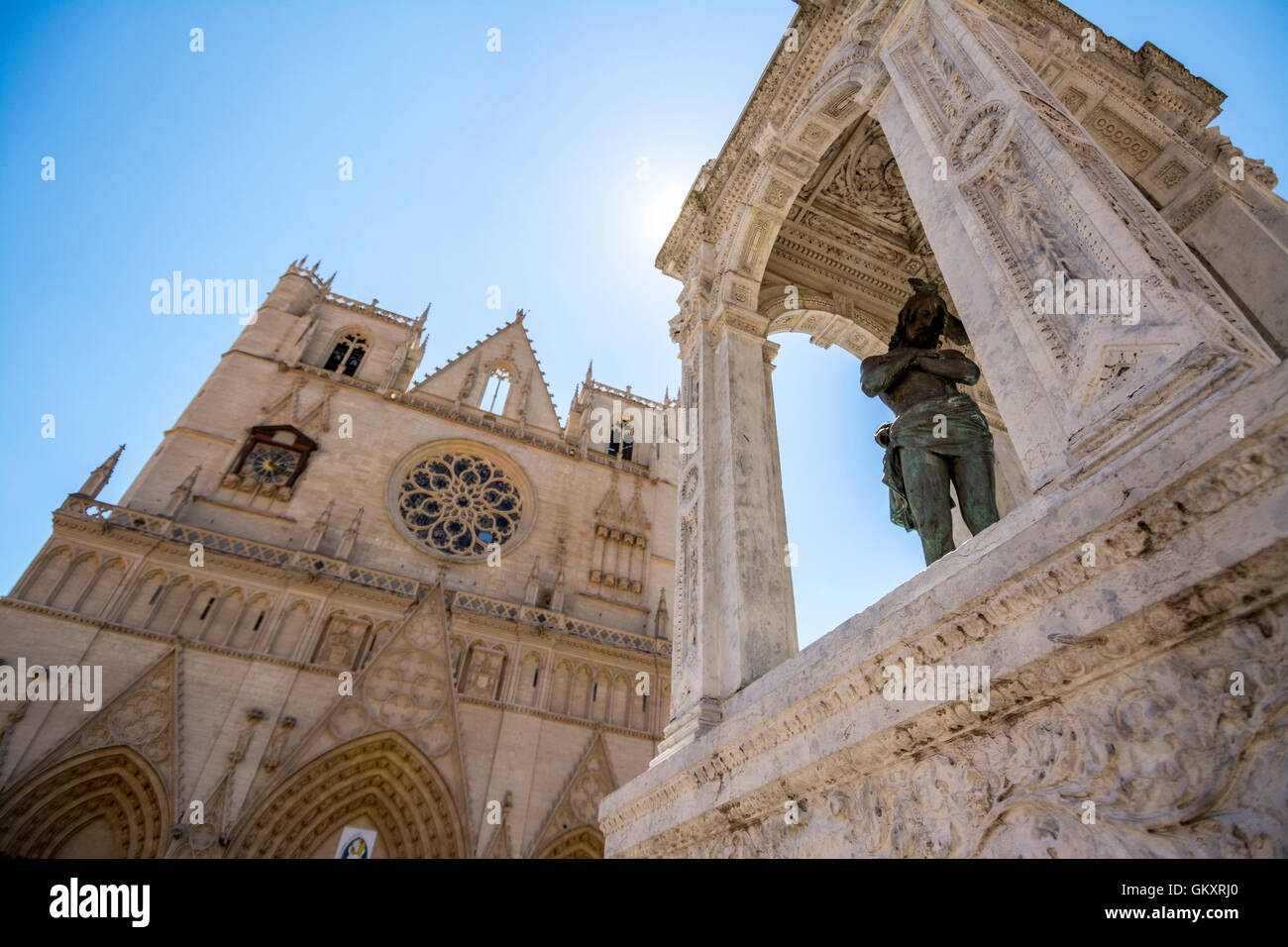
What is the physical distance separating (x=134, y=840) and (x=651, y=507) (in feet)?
53.4

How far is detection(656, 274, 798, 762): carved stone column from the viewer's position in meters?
3.84

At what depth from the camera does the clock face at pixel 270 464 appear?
19.2m

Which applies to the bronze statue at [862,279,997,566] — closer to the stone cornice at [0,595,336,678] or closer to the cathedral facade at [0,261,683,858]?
the cathedral facade at [0,261,683,858]

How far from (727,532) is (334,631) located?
51.4ft

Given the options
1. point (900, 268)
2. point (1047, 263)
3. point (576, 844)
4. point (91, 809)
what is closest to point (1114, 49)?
point (900, 268)

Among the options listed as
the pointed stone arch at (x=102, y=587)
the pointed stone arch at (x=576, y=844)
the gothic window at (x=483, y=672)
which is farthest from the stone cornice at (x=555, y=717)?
the pointed stone arch at (x=102, y=587)

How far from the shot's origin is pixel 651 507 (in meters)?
24.0

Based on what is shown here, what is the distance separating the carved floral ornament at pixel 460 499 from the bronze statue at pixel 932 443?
1763cm

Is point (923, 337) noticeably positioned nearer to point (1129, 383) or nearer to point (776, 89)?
point (1129, 383)

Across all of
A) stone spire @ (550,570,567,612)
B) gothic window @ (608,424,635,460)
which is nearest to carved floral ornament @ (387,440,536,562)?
stone spire @ (550,570,567,612)

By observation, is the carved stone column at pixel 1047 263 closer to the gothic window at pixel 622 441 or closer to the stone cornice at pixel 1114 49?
the stone cornice at pixel 1114 49

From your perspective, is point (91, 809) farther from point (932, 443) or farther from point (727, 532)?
point (932, 443)

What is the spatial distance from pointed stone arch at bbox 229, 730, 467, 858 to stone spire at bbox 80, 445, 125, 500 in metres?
9.22
